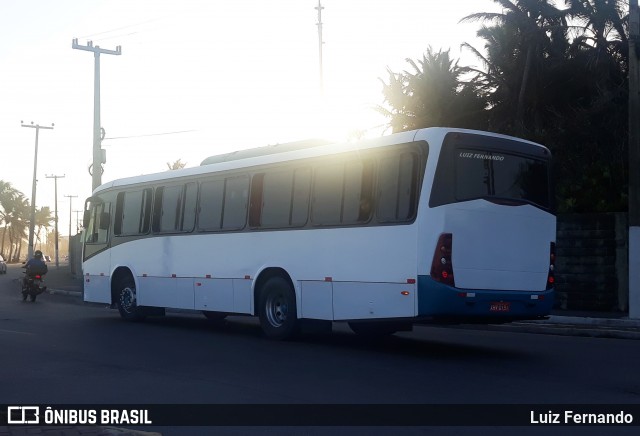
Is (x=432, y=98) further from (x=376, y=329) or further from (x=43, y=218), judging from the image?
(x=43, y=218)

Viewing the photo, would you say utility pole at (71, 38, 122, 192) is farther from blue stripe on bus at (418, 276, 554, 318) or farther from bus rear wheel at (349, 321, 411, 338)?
blue stripe on bus at (418, 276, 554, 318)

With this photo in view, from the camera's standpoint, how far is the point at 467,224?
42.4 feet

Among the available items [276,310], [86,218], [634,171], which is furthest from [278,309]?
[634,171]

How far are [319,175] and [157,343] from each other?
3949 mm

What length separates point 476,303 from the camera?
1286cm

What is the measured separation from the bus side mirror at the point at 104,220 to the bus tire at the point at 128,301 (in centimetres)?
139

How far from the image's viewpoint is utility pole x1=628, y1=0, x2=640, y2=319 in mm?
18938

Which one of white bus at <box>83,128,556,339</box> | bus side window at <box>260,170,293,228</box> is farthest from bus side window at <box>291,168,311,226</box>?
bus side window at <box>260,170,293,228</box>

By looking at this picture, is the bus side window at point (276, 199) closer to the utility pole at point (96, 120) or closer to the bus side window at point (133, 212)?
the bus side window at point (133, 212)

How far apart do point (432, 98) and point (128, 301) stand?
79.2 ft

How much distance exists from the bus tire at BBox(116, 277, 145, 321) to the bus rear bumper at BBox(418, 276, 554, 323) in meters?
9.03

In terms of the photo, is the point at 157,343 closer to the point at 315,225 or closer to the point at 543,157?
the point at 315,225

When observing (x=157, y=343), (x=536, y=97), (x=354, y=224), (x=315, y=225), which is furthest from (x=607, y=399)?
(x=536, y=97)

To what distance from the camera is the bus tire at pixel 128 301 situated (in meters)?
19.9
